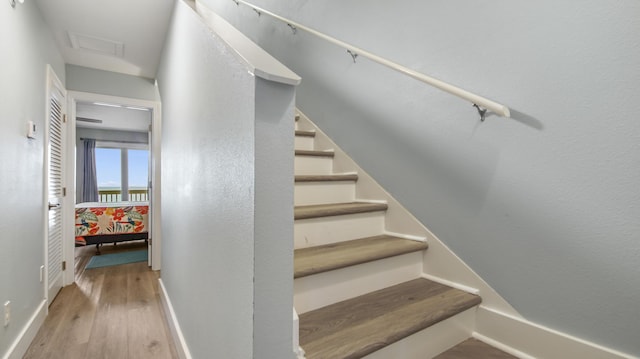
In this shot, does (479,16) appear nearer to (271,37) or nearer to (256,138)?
(256,138)

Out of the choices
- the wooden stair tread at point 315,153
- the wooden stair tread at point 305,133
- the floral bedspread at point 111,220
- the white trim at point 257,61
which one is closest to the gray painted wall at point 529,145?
the wooden stair tread at point 315,153

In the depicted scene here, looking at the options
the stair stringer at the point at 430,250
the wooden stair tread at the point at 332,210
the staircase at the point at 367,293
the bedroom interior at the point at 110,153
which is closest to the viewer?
the staircase at the point at 367,293

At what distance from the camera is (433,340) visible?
1.21m

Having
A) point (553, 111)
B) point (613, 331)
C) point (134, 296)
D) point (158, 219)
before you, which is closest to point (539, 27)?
point (553, 111)

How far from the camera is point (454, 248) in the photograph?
1.46m

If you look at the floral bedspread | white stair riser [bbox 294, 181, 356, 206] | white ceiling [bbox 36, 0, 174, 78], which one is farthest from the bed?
white stair riser [bbox 294, 181, 356, 206]

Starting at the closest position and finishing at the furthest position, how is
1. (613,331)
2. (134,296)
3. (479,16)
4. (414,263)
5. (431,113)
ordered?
(613,331)
(479,16)
(431,113)
(414,263)
(134,296)

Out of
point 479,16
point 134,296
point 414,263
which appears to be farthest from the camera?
point 134,296

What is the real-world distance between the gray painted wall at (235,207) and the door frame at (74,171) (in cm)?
213

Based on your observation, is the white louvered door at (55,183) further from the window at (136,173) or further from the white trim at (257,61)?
the window at (136,173)

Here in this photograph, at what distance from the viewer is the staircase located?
3.44 feet

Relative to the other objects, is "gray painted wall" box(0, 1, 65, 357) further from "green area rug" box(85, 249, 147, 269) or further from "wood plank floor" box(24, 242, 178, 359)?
"green area rug" box(85, 249, 147, 269)

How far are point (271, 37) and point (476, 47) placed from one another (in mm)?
2136

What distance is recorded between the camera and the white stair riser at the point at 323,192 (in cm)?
175
